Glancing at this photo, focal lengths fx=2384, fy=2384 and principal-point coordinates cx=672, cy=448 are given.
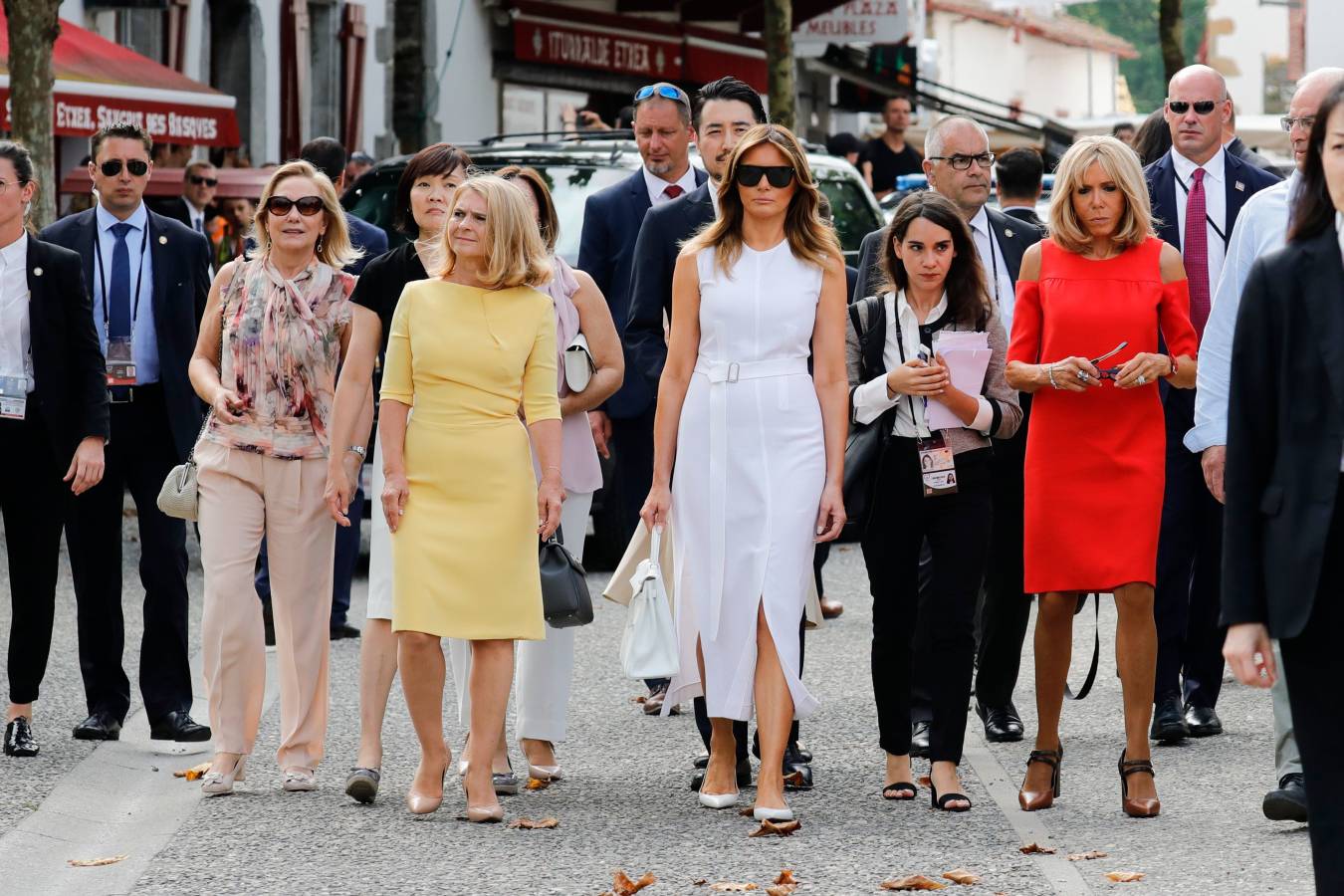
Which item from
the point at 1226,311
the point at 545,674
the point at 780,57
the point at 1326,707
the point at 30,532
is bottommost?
the point at 545,674

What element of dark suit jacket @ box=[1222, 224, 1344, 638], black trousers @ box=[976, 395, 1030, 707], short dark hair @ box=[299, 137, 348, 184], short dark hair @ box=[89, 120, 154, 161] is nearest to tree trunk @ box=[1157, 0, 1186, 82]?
short dark hair @ box=[299, 137, 348, 184]

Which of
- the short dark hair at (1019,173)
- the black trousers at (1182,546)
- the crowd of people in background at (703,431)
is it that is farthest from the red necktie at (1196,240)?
the short dark hair at (1019,173)

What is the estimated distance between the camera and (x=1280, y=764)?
7.02 m

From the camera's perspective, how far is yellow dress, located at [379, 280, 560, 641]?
707 centimetres

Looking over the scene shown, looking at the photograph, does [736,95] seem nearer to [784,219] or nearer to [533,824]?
[784,219]

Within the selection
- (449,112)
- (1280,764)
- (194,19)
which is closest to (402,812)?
(1280,764)

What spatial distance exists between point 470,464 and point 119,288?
2.33m

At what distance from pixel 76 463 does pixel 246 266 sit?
3.29 feet

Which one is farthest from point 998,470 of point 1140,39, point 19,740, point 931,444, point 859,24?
point 1140,39

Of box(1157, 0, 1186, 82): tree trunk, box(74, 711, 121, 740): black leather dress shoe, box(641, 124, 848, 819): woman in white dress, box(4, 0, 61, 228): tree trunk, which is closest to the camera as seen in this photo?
box(641, 124, 848, 819): woman in white dress

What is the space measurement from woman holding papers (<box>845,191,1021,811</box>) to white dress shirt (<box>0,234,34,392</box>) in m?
2.90

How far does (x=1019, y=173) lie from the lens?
9273 millimetres

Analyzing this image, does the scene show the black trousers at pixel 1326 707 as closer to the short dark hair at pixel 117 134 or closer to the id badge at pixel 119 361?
the id badge at pixel 119 361

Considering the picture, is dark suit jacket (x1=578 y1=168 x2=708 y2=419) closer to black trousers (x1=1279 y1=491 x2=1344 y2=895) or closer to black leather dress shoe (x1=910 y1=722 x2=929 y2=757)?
black leather dress shoe (x1=910 y1=722 x2=929 y2=757)
